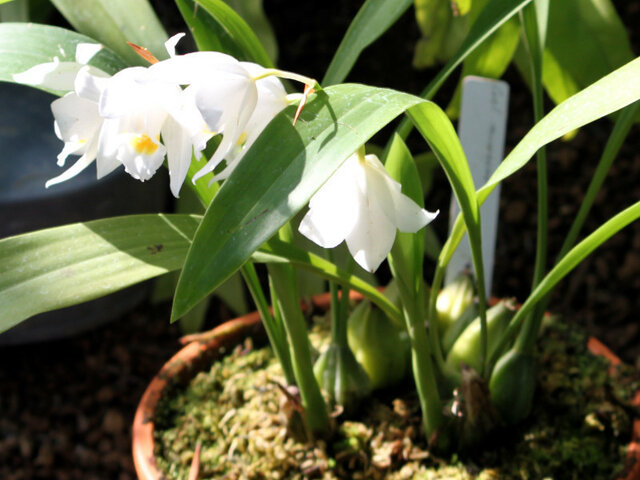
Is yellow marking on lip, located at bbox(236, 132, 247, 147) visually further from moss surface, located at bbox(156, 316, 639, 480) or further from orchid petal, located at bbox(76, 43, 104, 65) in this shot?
moss surface, located at bbox(156, 316, 639, 480)

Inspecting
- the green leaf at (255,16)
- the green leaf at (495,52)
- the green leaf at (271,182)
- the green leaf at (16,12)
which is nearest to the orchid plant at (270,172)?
the green leaf at (271,182)

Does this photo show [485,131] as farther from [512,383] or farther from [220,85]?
[220,85]

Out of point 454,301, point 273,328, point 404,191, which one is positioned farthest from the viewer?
point 454,301

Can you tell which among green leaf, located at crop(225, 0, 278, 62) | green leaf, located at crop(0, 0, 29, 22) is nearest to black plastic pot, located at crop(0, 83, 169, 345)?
green leaf, located at crop(0, 0, 29, 22)

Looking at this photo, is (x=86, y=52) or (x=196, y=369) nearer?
(x=86, y=52)

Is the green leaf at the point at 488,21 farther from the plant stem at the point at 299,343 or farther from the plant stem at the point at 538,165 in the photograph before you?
the plant stem at the point at 299,343

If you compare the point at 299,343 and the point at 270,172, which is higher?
the point at 270,172

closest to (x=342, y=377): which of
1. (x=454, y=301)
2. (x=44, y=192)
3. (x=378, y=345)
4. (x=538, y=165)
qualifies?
(x=378, y=345)
